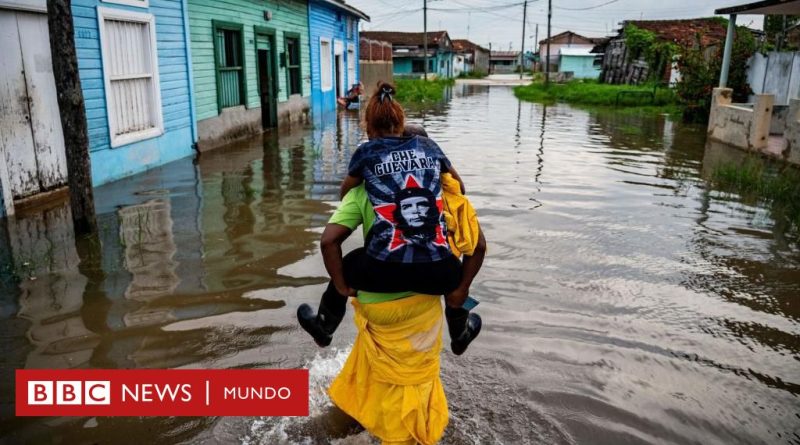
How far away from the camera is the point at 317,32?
20.7 metres

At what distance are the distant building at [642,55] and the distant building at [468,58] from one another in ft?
96.9

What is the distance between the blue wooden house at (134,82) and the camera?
865 centimetres

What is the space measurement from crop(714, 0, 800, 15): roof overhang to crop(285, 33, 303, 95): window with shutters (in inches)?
451

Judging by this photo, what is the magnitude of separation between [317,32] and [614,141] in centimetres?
1069

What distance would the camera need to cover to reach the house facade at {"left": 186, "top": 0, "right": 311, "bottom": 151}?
40.6 feet

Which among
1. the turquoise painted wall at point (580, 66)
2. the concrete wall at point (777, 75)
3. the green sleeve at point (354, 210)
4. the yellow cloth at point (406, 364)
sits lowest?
the yellow cloth at point (406, 364)

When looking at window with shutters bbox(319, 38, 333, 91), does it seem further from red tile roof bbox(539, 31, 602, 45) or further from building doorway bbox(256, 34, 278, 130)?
red tile roof bbox(539, 31, 602, 45)

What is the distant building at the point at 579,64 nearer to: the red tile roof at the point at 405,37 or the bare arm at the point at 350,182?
the red tile roof at the point at 405,37

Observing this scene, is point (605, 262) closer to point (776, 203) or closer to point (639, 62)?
point (776, 203)

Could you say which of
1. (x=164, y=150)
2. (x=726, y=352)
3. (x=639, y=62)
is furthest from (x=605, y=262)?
(x=639, y=62)

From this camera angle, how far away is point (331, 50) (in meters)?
22.8

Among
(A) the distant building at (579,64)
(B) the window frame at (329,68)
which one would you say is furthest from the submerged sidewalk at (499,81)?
(B) the window frame at (329,68)

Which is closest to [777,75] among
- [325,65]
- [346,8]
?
[346,8]

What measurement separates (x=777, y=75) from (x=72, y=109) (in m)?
16.2
